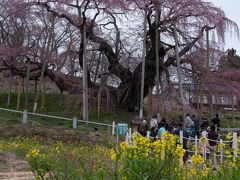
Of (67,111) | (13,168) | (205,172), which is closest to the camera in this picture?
(205,172)

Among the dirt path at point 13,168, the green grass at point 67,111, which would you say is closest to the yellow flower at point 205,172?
the dirt path at point 13,168

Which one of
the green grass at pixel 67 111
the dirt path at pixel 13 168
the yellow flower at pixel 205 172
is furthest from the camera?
the green grass at pixel 67 111

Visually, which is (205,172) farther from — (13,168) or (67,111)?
(67,111)

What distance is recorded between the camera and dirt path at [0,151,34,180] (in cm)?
846

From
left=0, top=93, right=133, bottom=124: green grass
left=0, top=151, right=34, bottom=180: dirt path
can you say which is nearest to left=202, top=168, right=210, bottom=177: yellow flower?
left=0, top=151, right=34, bottom=180: dirt path

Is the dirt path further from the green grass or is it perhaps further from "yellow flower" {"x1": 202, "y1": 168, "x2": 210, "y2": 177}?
the green grass

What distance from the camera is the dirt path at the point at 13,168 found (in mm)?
8462

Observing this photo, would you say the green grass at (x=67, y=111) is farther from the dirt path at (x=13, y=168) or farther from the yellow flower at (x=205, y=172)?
the yellow flower at (x=205, y=172)

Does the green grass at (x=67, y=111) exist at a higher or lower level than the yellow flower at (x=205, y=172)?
higher

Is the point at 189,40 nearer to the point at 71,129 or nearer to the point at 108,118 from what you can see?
the point at 108,118

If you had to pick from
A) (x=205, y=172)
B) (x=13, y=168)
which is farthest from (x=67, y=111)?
(x=205, y=172)

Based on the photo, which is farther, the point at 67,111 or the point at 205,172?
the point at 67,111

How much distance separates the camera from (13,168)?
32.5 ft

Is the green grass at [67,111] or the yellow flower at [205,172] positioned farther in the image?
the green grass at [67,111]
